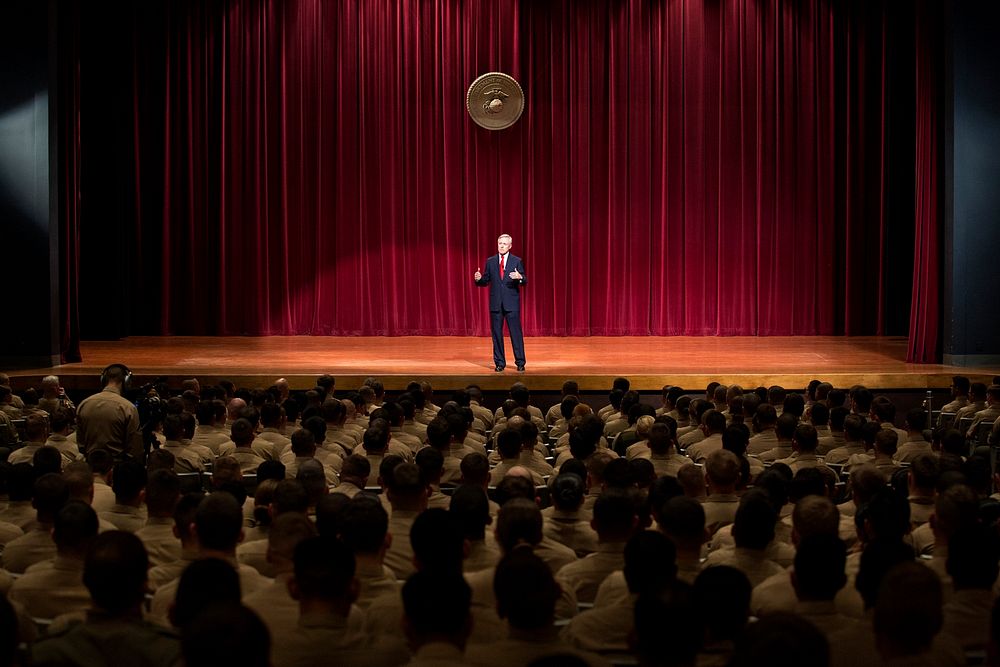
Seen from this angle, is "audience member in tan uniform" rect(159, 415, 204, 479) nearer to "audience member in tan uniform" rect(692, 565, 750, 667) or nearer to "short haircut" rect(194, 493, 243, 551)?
"short haircut" rect(194, 493, 243, 551)

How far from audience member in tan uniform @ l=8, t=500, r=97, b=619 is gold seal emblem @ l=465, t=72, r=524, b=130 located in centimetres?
1266

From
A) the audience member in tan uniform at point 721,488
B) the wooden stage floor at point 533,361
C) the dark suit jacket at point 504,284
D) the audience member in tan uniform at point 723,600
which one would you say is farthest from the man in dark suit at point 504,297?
the audience member in tan uniform at point 723,600

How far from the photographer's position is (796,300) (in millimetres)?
16359

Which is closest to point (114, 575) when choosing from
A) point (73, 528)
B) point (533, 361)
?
point (73, 528)

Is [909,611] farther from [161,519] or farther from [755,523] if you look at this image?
[161,519]

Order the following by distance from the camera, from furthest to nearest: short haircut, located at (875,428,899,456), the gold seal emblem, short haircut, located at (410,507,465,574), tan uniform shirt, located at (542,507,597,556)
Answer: the gold seal emblem
short haircut, located at (875,428,899,456)
tan uniform shirt, located at (542,507,597,556)
short haircut, located at (410,507,465,574)

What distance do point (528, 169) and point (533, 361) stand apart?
14.7 feet

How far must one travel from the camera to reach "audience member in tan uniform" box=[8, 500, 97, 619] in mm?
3693

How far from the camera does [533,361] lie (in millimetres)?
12625

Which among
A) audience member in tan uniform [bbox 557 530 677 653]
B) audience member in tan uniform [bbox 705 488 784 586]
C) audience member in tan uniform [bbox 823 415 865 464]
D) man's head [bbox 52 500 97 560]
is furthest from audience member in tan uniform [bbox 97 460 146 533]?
audience member in tan uniform [bbox 823 415 865 464]

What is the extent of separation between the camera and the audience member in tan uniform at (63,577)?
3.69m

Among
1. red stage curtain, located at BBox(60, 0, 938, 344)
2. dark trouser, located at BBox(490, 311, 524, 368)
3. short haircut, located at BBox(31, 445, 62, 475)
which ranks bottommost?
short haircut, located at BBox(31, 445, 62, 475)

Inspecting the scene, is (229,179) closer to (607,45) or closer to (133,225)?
(133,225)

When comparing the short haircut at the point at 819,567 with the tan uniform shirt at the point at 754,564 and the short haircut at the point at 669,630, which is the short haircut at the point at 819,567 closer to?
the tan uniform shirt at the point at 754,564
